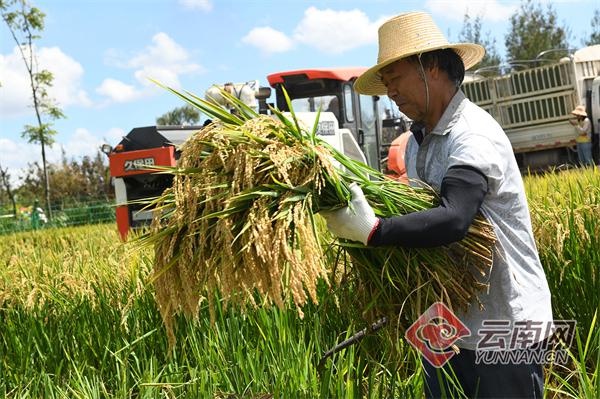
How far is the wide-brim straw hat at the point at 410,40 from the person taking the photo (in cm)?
189

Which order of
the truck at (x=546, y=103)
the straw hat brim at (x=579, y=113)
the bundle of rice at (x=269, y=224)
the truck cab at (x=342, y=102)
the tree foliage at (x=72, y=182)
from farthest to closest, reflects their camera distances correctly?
the tree foliage at (x=72, y=182) < the truck at (x=546, y=103) < the straw hat brim at (x=579, y=113) < the truck cab at (x=342, y=102) < the bundle of rice at (x=269, y=224)

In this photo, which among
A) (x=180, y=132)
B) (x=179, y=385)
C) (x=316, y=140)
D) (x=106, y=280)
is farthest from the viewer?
(x=180, y=132)

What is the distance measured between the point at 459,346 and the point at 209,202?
826 millimetres

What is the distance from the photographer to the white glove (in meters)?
1.61

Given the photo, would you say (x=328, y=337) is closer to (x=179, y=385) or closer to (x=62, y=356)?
(x=179, y=385)

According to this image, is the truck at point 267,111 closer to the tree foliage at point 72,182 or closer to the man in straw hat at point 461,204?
the man in straw hat at point 461,204

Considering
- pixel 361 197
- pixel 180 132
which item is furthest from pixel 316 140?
pixel 180 132

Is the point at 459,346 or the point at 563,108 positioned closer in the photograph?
the point at 459,346

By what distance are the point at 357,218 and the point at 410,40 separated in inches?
23.8

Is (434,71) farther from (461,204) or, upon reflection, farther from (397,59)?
(461,204)

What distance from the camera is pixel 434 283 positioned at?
5.95ft

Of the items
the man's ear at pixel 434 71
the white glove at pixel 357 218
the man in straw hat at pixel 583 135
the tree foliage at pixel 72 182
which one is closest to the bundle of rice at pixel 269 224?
the white glove at pixel 357 218

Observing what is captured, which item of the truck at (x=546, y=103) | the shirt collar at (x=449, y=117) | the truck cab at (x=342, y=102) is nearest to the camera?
the shirt collar at (x=449, y=117)

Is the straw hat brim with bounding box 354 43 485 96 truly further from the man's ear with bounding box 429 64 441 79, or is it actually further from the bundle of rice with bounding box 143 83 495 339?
the bundle of rice with bounding box 143 83 495 339
